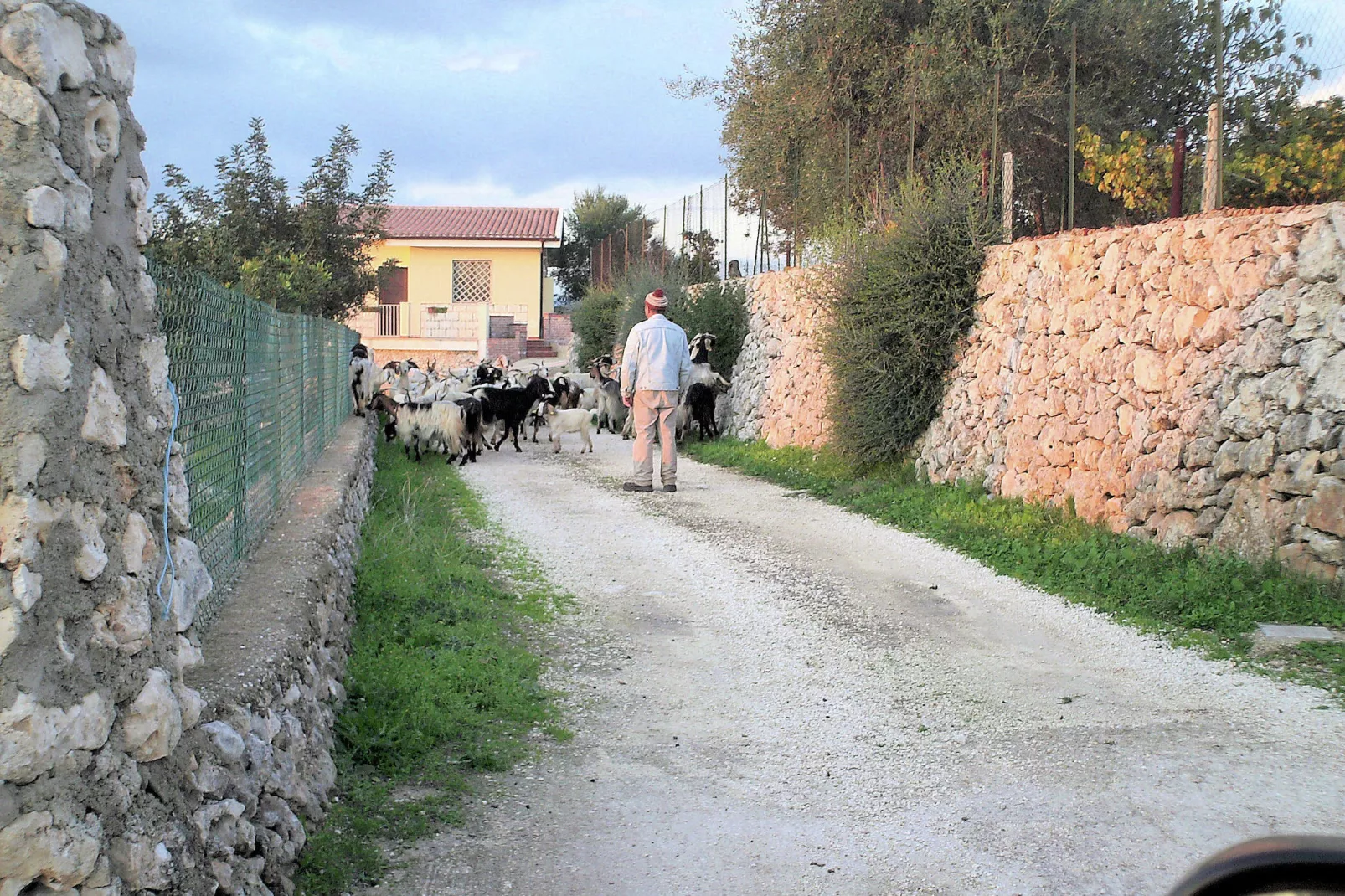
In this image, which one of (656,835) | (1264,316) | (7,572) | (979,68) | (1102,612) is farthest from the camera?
(979,68)

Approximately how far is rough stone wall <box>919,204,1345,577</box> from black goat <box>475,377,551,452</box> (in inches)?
268

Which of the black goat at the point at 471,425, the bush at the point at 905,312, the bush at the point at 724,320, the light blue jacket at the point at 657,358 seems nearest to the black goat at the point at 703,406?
the bush at the point at 724,320

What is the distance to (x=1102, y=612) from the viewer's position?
23.3 feet

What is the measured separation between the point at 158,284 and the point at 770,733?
2969mm

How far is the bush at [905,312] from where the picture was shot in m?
11.8

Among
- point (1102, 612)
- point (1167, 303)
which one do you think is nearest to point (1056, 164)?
point (1167, 303)

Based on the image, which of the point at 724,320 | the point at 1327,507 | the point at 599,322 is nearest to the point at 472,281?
the point at 599,322

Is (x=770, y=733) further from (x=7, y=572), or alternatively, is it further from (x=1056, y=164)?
(x=1056, y=164)

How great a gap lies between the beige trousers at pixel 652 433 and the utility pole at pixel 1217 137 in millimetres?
5505

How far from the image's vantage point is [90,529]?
259cm

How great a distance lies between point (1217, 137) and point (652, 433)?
5943 millimetres

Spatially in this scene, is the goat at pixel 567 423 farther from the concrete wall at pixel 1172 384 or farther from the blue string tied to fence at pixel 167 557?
the blue string tied to fence at pixel 167 557

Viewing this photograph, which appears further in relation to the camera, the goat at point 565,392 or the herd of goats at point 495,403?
the goat at point 565,392

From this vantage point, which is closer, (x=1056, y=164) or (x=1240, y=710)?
(x=1240, y=710)
